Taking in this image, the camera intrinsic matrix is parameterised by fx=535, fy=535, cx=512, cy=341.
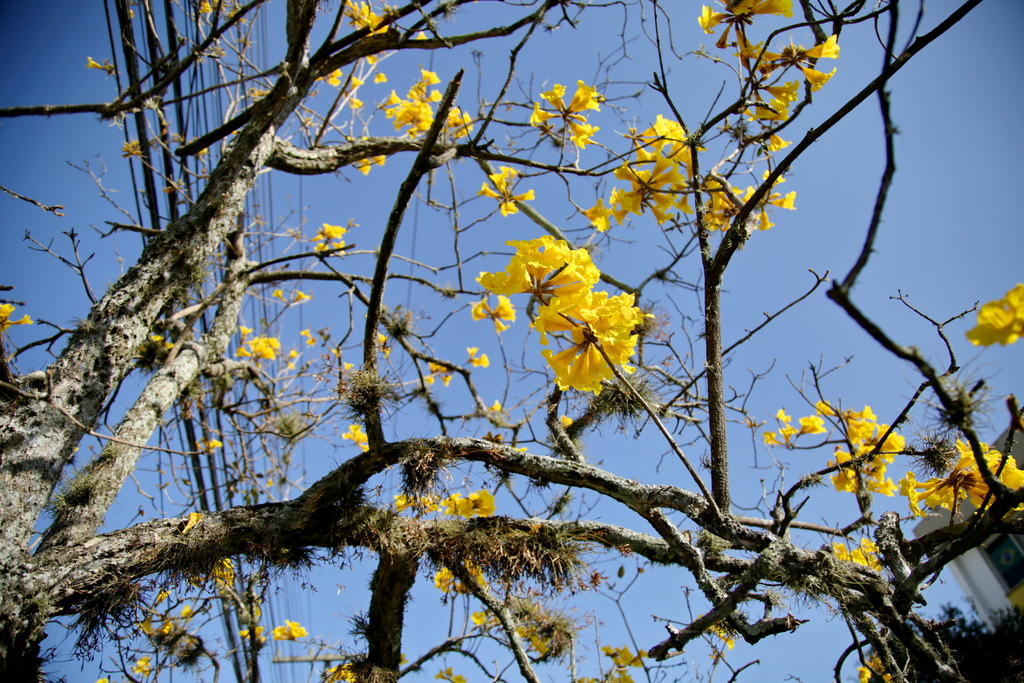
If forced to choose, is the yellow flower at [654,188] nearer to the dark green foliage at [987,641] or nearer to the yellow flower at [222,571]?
the yellow flower at [222,571]

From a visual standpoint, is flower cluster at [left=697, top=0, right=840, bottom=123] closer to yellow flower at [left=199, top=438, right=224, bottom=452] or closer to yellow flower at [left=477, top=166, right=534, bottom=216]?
yellow flower at [left=477, top=166, right=534, bottom=216]

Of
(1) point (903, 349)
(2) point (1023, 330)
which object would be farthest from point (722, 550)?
(1) point (903, 349)

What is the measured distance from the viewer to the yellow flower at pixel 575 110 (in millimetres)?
2703

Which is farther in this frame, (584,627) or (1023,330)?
(584,627)

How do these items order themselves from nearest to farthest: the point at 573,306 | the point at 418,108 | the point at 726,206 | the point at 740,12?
the point at 573,306 < the point at 740,12 < the point at 726,206 < the point at 418,108

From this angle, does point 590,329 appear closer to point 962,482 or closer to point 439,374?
point 962,482

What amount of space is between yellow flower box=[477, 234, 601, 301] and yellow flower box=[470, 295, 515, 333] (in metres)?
2.24

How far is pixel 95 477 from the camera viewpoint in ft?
7.78

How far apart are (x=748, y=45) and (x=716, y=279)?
0.97 meters

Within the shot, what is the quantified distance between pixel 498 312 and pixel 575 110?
1.46 metres

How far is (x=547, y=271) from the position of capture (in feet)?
4.74

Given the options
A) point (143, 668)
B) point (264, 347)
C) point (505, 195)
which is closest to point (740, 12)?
point (505, 195)

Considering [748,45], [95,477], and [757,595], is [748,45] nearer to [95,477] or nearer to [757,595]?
[757,595]

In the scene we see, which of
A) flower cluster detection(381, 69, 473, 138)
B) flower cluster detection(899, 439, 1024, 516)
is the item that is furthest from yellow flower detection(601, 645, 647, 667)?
flower cluster detection(381, 69, 473, 138)
